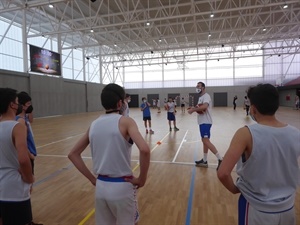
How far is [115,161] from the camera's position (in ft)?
5.47

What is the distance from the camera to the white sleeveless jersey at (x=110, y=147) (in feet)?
5.38

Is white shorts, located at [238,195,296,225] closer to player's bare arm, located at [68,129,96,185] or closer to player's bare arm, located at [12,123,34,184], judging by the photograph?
player's bare arm, located at [68,129,96,185]

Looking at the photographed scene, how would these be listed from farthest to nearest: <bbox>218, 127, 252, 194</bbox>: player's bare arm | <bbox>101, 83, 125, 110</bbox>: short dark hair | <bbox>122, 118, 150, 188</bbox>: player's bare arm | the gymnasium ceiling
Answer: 1. the gymnasium ceiling
2. <bbox>101, 83, 125, 110</bbox>: short dark hair
3. <bbox>122, 118, 150, 188</bbox>: player's bare arm
4. <bbox>218, 127, 252, 194</bbox>: player's bare arm

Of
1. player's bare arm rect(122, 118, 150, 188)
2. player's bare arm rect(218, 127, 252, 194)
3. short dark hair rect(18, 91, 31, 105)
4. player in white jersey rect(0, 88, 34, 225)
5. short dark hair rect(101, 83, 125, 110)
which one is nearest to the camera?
player's bare arm rect(218, 127, 252, 194)

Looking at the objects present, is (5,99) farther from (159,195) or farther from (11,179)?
(159,195)

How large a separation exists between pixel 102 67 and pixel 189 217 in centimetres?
3225

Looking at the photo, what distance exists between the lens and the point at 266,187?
1.42m

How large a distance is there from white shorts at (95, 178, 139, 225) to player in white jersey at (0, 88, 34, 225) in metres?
0.67

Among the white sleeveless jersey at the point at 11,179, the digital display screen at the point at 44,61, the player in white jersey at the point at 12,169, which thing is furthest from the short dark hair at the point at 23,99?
the digital display screen at the point at 44,61

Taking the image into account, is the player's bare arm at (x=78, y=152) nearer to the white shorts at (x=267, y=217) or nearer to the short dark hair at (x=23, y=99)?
the white shorts at (x=267, y=217)

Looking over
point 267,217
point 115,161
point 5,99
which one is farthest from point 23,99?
point 267,217

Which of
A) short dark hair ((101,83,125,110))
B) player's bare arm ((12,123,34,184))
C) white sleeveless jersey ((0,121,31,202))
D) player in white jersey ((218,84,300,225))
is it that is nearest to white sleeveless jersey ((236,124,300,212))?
player in white jersey ((218,84,300,225))

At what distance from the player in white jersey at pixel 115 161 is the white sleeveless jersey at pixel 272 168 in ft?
2.24

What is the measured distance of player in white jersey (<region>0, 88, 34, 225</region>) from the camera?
1.82 meters
